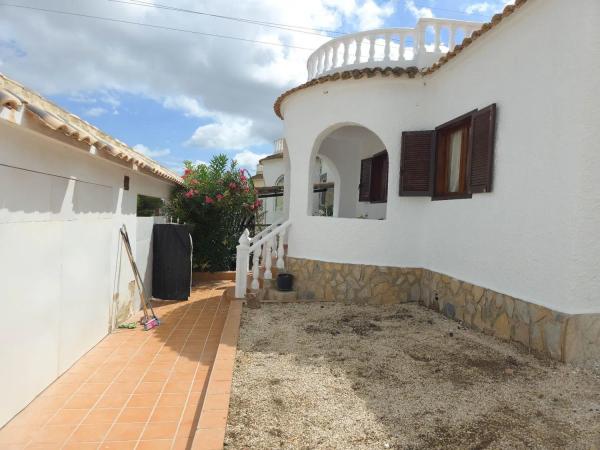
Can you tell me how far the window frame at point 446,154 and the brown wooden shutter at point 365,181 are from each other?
11.8 ft

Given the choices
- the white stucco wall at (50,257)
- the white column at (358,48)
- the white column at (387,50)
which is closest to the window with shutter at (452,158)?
the white column at (387,50)

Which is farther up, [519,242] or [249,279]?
[519,242]

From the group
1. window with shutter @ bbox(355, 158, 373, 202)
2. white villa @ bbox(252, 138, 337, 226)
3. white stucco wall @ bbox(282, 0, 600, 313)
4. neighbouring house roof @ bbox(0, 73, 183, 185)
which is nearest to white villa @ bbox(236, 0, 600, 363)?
white stucco wall @ bbox(282, 0, 600, 313)

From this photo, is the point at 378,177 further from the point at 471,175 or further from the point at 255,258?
the point at 471,175

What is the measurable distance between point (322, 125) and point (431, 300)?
4.35m

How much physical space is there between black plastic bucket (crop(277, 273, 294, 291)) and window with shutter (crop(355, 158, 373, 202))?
12.8ft

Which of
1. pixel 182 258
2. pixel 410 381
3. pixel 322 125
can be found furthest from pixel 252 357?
pixel 322 125

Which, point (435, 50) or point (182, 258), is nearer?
point (435, 50)

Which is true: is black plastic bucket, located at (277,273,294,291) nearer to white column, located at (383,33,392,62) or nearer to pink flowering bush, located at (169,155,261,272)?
pink flowering bush, located at (169,155,261,272)

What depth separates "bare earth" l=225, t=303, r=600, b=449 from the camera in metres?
3.22

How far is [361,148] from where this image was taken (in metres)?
12.2

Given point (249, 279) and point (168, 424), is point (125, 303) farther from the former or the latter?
point (168, 424)

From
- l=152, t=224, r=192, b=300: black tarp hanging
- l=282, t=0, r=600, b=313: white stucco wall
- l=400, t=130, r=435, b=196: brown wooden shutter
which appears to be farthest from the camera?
l=152, t=224, r=192, b=300: black tarp hanging

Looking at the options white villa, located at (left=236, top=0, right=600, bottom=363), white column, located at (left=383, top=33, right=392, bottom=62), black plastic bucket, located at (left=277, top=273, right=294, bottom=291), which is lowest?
black plastic bucket, located at (left=277, top=273, right=294, bottom=291)
